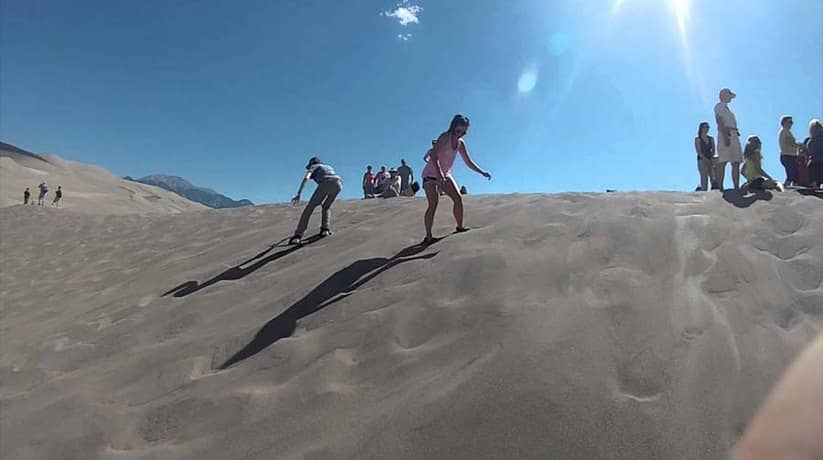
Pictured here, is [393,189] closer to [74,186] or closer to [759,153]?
[759,153]

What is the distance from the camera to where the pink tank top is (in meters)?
5.61

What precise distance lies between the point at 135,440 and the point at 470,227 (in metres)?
4.04

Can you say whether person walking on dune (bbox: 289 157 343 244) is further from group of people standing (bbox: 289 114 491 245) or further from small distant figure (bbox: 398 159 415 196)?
small distant figure (bbox: 398 159 415 196)

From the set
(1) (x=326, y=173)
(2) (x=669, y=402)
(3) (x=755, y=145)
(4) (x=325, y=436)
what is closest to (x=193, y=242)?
(1) (x=326, y=173)

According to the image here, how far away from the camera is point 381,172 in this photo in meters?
15.5

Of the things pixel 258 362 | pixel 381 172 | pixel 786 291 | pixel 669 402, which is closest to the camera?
pixel 669 402

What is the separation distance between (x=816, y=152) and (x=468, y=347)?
271 inches

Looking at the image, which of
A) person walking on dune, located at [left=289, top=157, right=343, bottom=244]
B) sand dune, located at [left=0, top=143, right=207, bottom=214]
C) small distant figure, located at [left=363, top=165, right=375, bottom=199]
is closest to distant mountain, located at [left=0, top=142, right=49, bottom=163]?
sand dune, located at [left=0, top=143, right=207, bottom=214]

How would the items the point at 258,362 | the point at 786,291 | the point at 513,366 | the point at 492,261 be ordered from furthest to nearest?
the point at 492,261 → the point at 258,362 → the point at 786,291 → the point at 513,366

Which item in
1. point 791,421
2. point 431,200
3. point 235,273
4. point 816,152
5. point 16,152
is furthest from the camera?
point 16,152

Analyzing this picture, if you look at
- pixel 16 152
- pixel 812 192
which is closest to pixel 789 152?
pixel 812 192

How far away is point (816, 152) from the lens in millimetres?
6875

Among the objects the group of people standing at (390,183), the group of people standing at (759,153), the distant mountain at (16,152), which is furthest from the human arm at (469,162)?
the distant mountain at (16,152)

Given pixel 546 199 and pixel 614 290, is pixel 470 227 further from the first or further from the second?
pixel 614 290
